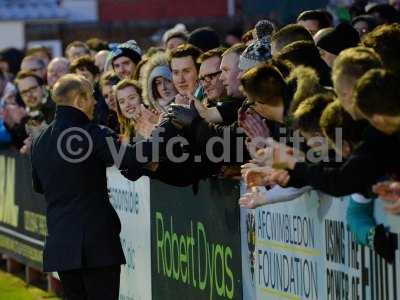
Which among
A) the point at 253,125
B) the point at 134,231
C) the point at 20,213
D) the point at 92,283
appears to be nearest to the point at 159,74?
the point at 134,231

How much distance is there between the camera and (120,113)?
1137cm

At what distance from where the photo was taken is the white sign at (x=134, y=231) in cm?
1132

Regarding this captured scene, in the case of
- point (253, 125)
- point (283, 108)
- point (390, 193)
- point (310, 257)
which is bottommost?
point (310, 257)

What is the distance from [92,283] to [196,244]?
97cm

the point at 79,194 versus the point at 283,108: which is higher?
the point at 283,108

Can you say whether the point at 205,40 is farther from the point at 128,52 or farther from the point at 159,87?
the point at 159,87

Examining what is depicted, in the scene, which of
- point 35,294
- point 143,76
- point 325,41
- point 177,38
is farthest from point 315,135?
point 35,294

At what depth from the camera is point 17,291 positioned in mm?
15000

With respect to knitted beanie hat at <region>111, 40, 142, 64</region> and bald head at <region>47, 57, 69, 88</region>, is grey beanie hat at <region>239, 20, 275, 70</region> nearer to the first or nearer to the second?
knitted beanie hat at <region>111, 40, 142, 64</region>

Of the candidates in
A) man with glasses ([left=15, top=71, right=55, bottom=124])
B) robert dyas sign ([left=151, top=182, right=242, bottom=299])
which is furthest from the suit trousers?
man with glasses ([left=15, top=71, right=55, bottom=124])

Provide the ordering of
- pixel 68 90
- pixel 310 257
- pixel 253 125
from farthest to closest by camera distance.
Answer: pixel 68 90, pixel 253 125, pixel 310 257

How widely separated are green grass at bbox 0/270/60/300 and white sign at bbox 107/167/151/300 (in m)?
2.35

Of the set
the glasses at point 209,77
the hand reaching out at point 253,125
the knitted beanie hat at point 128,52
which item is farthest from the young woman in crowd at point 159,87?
the hand reaching out at point 253,125

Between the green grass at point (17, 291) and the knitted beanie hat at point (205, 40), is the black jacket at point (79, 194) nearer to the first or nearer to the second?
the knitted beanie hat at point (205, 40)
